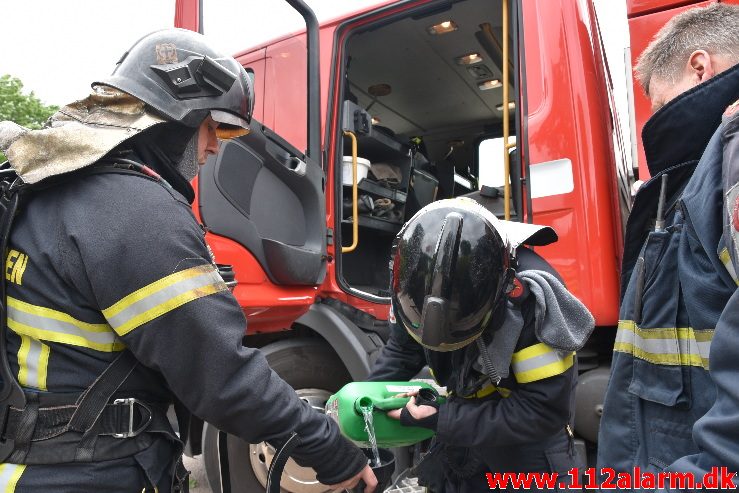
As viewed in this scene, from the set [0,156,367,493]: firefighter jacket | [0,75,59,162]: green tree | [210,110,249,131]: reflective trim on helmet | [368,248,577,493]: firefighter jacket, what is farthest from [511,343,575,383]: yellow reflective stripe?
[0,75,59,162]: green tree

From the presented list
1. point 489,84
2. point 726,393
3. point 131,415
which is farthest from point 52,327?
point 489,84

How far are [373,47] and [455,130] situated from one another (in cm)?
134

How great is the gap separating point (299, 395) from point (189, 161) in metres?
1.52

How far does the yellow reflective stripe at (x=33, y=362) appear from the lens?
3.59 ft

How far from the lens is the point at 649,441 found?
112 cm

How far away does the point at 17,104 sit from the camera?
66.9 feet

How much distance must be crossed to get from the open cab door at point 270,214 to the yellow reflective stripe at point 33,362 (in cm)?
123

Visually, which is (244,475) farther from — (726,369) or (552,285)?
(726,369)

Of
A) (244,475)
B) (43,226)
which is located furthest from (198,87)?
(244,475)

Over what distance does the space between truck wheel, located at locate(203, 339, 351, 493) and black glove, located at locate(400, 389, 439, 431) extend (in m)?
1.19

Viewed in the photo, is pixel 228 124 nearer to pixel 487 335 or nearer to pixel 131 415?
pixel 131 415

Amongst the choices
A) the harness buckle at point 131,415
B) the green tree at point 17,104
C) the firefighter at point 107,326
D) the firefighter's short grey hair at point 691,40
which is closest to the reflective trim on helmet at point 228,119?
the firefighter at point 107,326

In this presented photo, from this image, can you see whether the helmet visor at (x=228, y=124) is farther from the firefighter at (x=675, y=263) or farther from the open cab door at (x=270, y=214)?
the firefighter at (x=675, y=263)

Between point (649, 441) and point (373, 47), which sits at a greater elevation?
point (373, 47)
